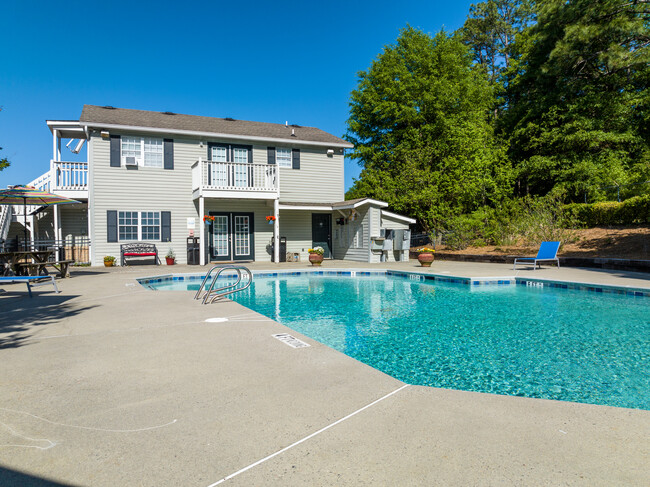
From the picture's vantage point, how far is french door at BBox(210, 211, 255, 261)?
54.1 ft

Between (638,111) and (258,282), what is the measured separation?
2206cm

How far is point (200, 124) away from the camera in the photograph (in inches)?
663

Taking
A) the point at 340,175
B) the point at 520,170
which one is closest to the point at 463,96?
the point at 520,170

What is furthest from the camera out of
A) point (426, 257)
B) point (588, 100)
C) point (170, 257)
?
point (588, 100)

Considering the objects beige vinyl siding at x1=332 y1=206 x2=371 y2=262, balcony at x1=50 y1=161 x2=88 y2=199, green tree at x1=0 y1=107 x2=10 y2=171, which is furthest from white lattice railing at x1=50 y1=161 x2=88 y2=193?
beige vinyl siding at x1=332 y1=206 x2=371 y2=262

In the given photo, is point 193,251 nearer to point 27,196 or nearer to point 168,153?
point 168,153

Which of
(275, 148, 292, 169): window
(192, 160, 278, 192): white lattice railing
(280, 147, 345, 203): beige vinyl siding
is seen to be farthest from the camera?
(280, 147, 345, 203): beige vinyl siding

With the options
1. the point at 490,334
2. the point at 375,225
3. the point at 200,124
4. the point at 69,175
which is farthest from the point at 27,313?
the point at 200,124

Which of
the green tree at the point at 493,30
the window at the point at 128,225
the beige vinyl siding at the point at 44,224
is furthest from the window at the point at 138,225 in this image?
the green tree at the point at 493,30

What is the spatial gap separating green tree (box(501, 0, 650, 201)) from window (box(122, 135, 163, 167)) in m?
17.9

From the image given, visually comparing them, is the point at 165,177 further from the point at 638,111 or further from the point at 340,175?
the point at 638,111

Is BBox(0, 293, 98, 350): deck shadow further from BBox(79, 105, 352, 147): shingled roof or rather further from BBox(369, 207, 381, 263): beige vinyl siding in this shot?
BBox(369, 207, 381, 263): beige vinyl siding

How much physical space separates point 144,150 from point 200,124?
2741 millimetres

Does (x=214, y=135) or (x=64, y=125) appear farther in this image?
(x=214, y=135)
